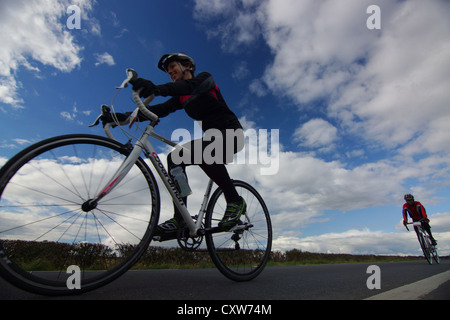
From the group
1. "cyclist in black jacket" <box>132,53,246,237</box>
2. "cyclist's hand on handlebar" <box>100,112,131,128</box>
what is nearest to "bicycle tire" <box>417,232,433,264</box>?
"cyclist in black jacket" <box>132,53,246,237</box>

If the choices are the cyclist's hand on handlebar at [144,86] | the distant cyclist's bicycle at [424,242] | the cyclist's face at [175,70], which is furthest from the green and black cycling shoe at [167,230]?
the distant cyclist's bicycle at [424,242]

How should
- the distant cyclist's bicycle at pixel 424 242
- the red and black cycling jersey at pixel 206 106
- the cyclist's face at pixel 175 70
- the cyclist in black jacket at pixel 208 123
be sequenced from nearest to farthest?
the red and black cycling jersey at pixel 206 106 < the cyclist in black jacket at pixel 208 123 < the cyclist's face at pixel 175 70 < the distant cyclist's bicycle at pixel 424 242

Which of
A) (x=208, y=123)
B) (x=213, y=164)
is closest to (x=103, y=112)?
(x=208, y=123)

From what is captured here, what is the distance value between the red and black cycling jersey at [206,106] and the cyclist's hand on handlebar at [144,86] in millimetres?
594

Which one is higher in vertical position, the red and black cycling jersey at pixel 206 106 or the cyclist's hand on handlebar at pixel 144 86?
the red and black cycling jersey at pixel 206 106

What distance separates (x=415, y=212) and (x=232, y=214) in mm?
11245

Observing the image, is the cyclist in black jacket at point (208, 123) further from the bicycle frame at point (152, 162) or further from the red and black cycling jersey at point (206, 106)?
the bicycle frame at point (152, 162)

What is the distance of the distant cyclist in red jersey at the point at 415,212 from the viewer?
35.2ft

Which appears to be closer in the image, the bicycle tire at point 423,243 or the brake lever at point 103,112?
the brake lever at point 103,112
